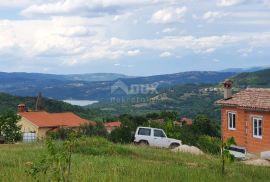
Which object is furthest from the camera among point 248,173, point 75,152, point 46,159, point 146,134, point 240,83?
point 240,83

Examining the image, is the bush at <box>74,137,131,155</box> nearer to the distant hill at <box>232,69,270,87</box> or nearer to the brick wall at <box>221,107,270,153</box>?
the brick wall at <box>221,107,270,153</box>

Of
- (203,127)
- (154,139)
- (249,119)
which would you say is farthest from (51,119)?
(249,119)

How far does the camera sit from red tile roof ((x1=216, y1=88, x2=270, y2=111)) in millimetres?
34384

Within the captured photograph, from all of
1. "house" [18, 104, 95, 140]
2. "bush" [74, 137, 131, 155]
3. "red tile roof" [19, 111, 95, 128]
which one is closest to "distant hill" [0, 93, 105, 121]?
"red tile roof" [19, 111, 95, 128]

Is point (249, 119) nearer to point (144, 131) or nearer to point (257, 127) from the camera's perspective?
point (257, 127)

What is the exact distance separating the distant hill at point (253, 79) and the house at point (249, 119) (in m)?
93.6

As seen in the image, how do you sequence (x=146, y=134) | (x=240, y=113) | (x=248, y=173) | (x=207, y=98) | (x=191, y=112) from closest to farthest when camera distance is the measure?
(x=248, y=173) → (x=146, y=134) → (x=240, y=113) → (x=191, y=112) → (x=207, y=98)

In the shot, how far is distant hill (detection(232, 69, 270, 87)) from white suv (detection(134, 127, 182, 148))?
101 m

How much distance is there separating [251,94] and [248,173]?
22.9 metres

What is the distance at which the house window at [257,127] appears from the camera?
34.9m

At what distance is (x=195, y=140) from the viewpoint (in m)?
39.6

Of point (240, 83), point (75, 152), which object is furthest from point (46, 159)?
point (240, 83)

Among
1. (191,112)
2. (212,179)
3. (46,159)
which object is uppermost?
(46,159)

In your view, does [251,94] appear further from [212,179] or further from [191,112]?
[191,112]
